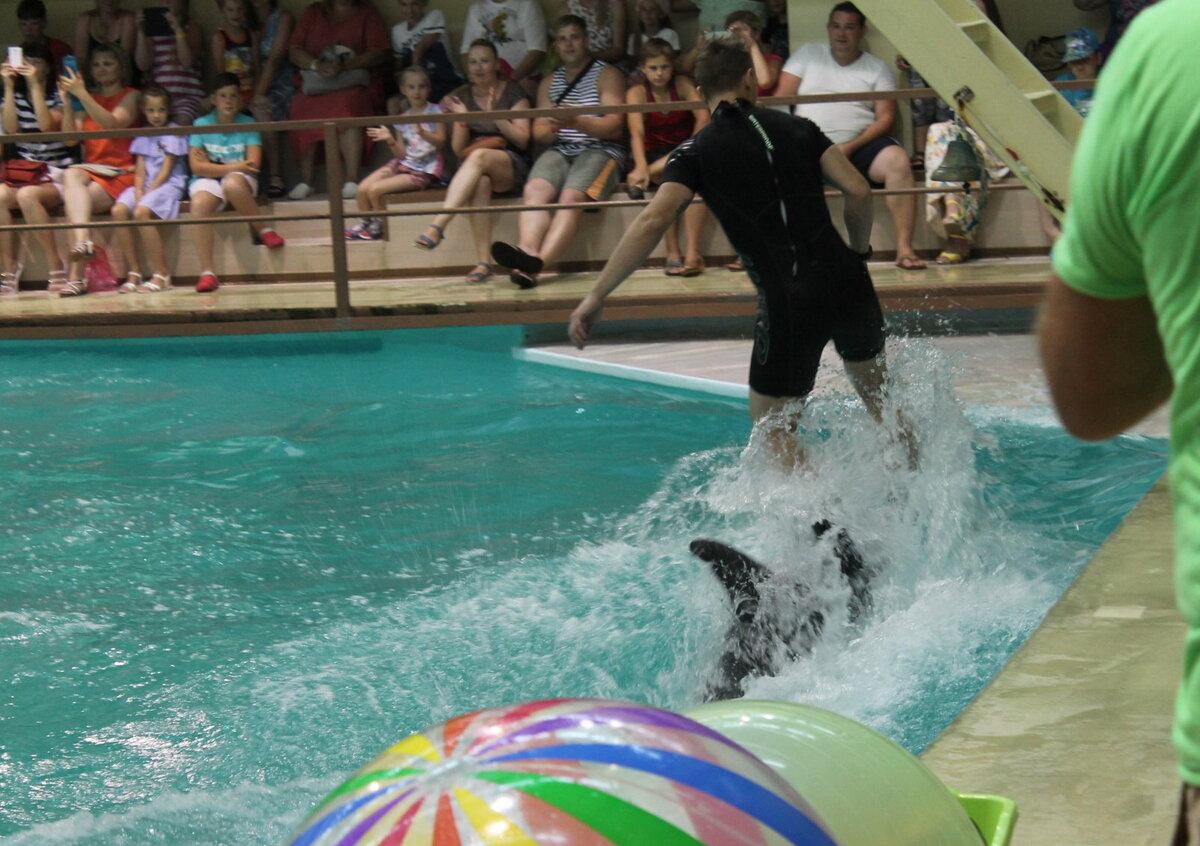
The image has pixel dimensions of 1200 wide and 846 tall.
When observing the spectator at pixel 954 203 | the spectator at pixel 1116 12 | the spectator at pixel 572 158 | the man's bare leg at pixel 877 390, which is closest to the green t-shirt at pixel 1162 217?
the man's bare leg at pixel 877 390

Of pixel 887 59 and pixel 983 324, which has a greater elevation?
pixel 887 59

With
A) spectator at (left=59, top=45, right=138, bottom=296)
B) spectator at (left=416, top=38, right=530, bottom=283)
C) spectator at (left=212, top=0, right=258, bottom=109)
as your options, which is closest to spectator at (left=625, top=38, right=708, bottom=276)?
spectator at (left=416, top=38, right=530, bottom=283)

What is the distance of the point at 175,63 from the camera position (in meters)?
11.1

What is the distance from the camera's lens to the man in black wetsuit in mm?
4629

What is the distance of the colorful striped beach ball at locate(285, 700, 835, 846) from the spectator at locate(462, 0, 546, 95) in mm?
9286

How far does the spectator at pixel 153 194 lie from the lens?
1017 cm

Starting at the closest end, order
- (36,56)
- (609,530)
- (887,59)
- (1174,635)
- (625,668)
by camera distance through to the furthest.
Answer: (1174,635) → (625,668) → (609,530) → (887,59) → (36,56)

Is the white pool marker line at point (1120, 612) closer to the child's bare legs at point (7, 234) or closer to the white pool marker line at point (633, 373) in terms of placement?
the white pool marker line at point (633, 373)

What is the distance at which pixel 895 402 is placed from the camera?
196 inches

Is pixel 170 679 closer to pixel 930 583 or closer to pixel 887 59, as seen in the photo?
pixel 930 583

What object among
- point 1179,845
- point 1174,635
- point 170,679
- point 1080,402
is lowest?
point 170,679

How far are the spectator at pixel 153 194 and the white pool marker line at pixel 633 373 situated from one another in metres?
3.25

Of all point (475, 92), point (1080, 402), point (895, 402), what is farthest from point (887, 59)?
point (1080, 402)

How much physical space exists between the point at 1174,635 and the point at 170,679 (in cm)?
288
